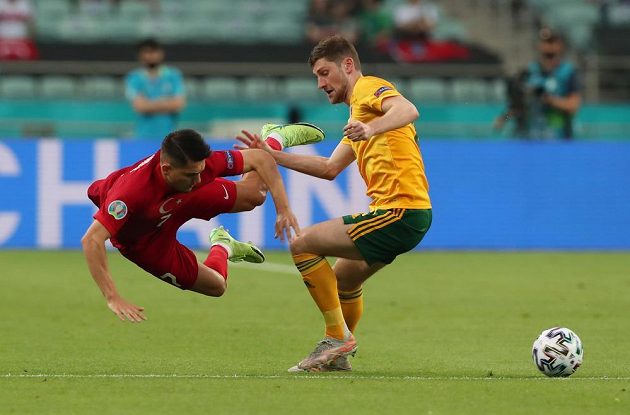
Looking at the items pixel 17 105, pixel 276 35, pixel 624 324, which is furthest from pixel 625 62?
pixel 624 324

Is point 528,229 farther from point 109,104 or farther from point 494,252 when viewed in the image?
point 109,104

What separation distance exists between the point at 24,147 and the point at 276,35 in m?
6.81

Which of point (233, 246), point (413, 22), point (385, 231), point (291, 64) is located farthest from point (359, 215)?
point (413, 22)

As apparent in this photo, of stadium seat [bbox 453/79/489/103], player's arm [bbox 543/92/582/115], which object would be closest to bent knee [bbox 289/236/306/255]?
player's arm [bbox 543/92/582/115]

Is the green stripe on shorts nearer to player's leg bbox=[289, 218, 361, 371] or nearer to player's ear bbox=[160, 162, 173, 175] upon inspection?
player's leg bbox=[289, 218, 361, 371]

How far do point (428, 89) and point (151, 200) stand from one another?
1327cm

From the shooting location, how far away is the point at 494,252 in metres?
17.8

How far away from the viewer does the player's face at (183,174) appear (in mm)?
7989

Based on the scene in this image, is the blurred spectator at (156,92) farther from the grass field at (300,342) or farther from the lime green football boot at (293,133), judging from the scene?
the lime green football boot at (293,133)

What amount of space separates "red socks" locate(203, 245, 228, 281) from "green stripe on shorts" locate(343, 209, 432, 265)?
1.49 metres

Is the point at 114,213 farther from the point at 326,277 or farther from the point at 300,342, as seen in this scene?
the point at 300,342

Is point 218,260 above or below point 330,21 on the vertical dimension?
below

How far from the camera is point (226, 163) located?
27.6ft

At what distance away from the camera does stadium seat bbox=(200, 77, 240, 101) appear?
20.7 m
